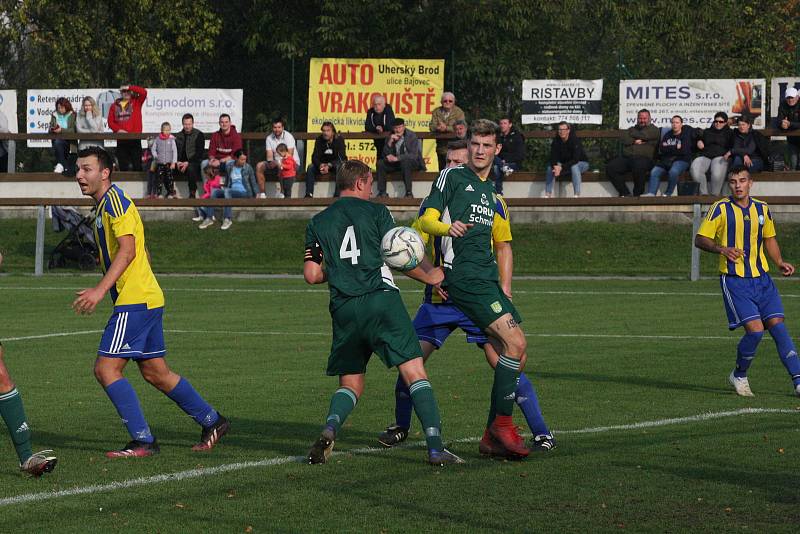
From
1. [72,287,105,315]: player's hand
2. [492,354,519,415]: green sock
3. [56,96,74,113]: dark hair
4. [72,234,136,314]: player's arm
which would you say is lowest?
[492,354,519,415]: green sock

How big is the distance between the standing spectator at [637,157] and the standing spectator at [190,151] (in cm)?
848

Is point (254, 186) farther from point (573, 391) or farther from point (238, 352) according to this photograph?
point (573, 391)

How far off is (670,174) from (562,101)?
4922 millimetres

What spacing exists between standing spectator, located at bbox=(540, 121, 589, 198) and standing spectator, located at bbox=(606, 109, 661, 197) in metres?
0.59

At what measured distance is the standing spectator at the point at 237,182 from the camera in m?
29.4

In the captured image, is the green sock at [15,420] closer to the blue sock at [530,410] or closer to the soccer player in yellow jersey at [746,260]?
the blue sock at [530,410]

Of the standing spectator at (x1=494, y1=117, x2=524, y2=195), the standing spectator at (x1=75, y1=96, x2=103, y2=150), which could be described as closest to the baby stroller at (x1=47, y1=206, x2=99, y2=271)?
the standing spectator at (x1=75, y1=96, x2=103, y2=150)

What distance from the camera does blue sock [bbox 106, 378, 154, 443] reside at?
8.79 metres

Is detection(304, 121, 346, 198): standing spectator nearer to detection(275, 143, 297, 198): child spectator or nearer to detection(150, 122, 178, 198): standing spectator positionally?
detection(275, 143, 297, 198): child spectator

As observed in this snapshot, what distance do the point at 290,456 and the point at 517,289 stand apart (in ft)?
47.4

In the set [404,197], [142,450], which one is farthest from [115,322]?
[404,197]

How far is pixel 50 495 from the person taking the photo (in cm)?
749

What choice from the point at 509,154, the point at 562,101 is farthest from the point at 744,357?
Result: the point at 562,101

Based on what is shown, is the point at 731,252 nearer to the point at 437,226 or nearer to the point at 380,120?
the point at 437,226
